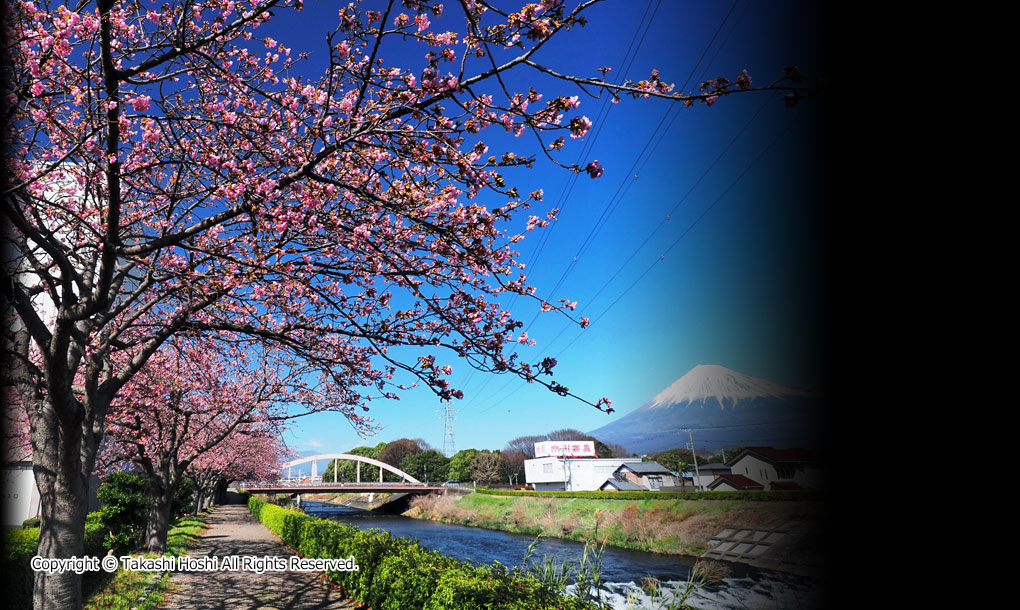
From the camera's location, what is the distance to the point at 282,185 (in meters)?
3.34

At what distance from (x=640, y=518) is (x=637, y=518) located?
0.91ft

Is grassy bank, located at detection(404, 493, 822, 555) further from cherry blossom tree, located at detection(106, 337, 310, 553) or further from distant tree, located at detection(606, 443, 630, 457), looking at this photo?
distant tree, located at detection(606, 443, 630, 457)

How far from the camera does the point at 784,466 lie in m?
9.99

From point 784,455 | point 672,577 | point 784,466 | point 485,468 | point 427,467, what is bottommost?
point 427,467

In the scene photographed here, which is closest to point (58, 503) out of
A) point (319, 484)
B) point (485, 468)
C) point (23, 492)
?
point (23, 492)

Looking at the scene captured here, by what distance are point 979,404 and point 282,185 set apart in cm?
435

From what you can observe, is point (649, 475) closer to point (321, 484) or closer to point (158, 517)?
point (321, 484)

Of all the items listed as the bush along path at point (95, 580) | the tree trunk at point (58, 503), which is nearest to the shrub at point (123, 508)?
the bush along path at point (95, 580)

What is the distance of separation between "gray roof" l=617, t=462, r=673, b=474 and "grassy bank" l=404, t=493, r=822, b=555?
52.6 feet

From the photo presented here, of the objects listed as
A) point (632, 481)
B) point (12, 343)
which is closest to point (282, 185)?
point (12, 343)

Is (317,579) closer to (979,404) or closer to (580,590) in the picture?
(580,590)

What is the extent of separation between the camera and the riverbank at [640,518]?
18766 millimetres

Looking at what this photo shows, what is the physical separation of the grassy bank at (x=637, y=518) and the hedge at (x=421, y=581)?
463 cm

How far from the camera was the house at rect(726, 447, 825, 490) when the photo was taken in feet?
11.9
